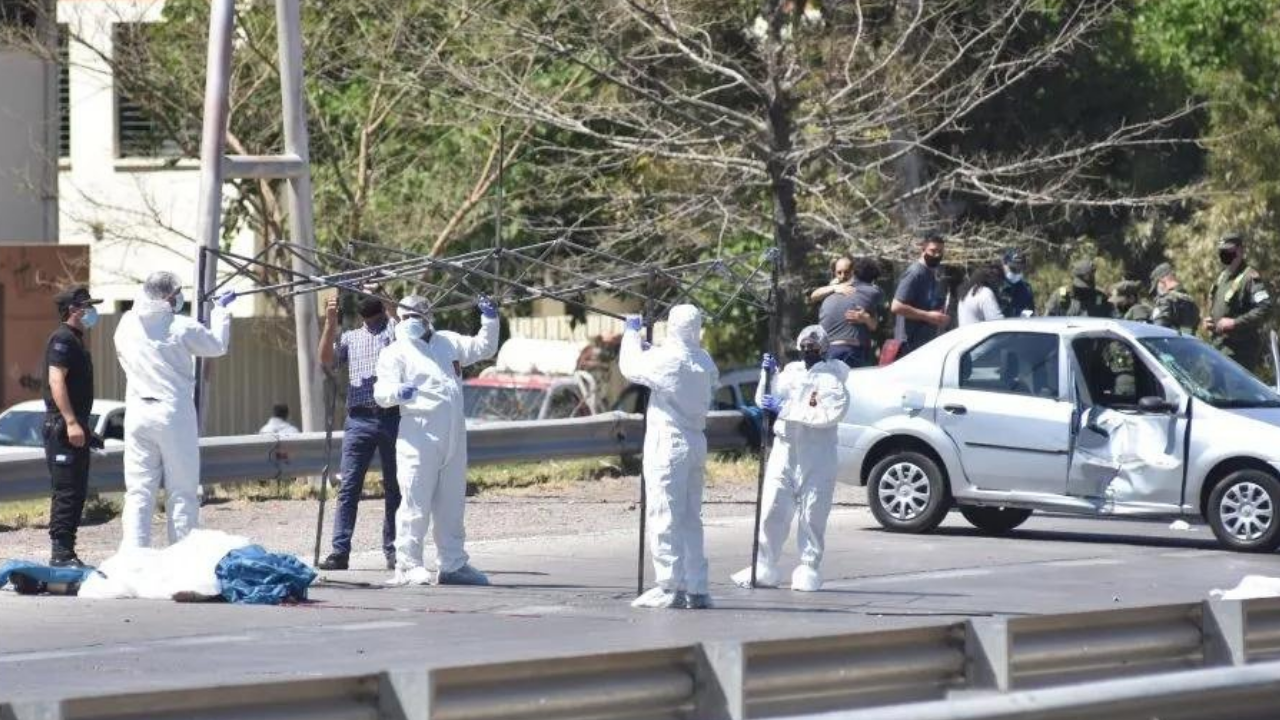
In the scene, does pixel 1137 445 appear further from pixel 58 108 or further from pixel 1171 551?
pixel 58 108

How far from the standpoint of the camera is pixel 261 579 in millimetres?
13172

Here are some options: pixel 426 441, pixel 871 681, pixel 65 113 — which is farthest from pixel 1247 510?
pixel 65 113

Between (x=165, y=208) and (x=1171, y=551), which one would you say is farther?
(x=165, y=208)

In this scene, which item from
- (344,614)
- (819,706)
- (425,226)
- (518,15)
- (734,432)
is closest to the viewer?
(819,706)

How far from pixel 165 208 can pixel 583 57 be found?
901cm

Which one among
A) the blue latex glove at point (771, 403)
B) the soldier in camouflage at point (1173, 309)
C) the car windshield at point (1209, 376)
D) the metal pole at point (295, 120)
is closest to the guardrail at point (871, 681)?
the blue latex glove at point (771, 403)

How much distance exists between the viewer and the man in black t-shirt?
19.3 m

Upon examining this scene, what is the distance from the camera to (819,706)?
739 centimetres

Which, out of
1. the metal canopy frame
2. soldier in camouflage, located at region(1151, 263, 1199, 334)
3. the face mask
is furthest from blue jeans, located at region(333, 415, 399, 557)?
soldier in camouflage, located at region(1151, 263, 1199, 334)

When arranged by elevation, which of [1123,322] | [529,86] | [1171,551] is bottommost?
[1171,551]

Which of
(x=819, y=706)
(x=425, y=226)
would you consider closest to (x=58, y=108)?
(x=425, y=226)

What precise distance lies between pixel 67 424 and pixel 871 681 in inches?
312

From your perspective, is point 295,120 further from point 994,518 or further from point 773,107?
point 994,518

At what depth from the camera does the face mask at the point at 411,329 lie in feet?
45.9
